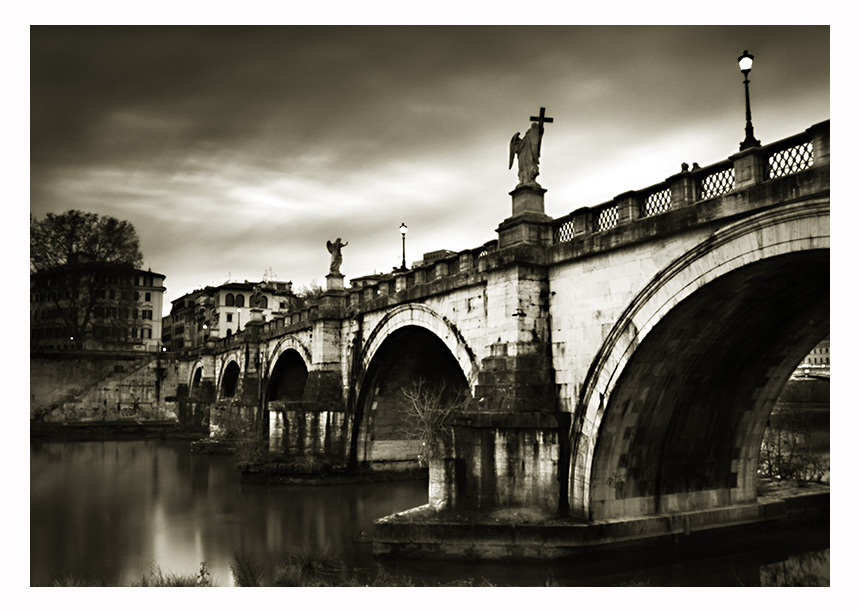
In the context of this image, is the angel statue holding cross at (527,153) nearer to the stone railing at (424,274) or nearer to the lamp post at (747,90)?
the stone railing at (424,274)

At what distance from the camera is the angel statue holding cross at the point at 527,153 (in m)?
14.0

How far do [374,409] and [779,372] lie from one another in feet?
42.1

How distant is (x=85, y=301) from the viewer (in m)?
23.0

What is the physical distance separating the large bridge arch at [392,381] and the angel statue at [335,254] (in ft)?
10.2

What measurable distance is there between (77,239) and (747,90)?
12.3 m

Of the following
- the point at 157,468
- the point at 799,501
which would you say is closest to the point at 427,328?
the point at 799,501

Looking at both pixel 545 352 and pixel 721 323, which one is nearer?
pixel 721 323

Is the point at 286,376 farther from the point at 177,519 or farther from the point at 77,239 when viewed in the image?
the point at 77,239

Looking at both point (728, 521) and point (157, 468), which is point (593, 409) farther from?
point (157, 468)

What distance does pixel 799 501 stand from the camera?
15.1 meters

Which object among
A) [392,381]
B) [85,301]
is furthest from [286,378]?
[85,301]

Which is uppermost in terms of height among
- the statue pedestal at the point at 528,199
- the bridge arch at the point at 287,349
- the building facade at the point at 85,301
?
the statue pedestal at the point at 528,199

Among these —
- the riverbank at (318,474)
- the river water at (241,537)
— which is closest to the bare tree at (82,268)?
the river water at (241,537)
